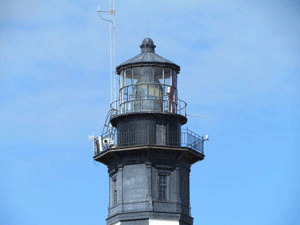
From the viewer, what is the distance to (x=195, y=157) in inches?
2598

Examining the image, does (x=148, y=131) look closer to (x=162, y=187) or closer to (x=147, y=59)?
(x=162, y=187)

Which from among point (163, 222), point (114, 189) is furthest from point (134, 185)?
point (163, 222)

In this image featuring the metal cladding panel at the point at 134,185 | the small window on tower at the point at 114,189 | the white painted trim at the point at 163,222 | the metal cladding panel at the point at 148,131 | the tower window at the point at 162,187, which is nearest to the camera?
the white painted trim at the point at 163,222

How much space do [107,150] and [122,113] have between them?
6.46 feet

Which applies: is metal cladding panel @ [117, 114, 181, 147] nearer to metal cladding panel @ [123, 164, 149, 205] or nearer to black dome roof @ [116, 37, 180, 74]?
metal cladding panel @ [123, 164, 149, 205]

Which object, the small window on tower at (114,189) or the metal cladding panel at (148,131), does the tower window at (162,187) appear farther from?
the small window on tower at (114,189)

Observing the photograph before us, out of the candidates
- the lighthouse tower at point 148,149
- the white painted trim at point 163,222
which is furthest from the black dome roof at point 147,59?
the white painted trim at point 163,222

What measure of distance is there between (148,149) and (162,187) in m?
2.05

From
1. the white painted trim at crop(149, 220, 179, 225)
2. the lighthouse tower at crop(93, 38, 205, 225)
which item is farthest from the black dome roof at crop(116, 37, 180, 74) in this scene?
the white painted trim at crop(149, 220, 179, 225)

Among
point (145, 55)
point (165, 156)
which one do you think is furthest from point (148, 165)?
point (145, 55)

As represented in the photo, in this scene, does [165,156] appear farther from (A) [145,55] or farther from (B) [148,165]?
(A) [145,55]

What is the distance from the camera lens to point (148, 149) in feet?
211

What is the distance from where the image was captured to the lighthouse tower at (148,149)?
64.4m

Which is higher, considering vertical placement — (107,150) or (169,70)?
(169,70)
